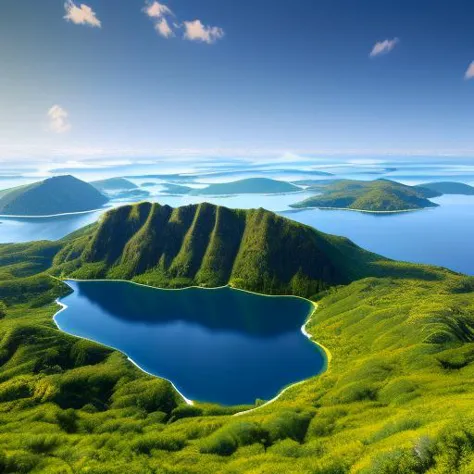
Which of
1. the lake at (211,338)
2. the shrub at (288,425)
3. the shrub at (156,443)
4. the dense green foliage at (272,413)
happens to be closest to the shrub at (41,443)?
the dense green foliage at (272,413)

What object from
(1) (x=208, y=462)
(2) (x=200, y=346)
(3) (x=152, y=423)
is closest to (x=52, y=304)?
(2) (x=200, y=346)

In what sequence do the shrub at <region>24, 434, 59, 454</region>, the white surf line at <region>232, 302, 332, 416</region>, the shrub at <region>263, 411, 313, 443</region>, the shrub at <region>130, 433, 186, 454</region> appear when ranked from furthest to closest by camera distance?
the white surf line at <region>232, 302, 332, 416</region> < the shrub at <region>263, 411, 313, 443</region> < the shrub at <region>130, 433, 186, 454</region> < the shrub at <region>24, 434, 59, 454</region>

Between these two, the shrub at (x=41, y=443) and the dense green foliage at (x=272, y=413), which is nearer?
the dense green foliage at (x=272, y=413)

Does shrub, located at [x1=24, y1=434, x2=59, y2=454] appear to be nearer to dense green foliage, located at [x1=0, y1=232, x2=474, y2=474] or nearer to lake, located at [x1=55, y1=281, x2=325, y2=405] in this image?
dense green foliage, located at [x1=0, y1=232, x2=474, y2=474]

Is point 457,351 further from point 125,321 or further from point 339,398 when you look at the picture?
point 125,321

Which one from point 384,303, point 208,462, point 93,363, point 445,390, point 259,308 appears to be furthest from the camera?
point 259,308

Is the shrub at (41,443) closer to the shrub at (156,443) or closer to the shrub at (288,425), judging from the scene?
the shrub at (156,443)

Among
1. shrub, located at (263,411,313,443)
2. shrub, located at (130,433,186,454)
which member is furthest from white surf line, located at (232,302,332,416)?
shrub, located at (130,433,186,454)
